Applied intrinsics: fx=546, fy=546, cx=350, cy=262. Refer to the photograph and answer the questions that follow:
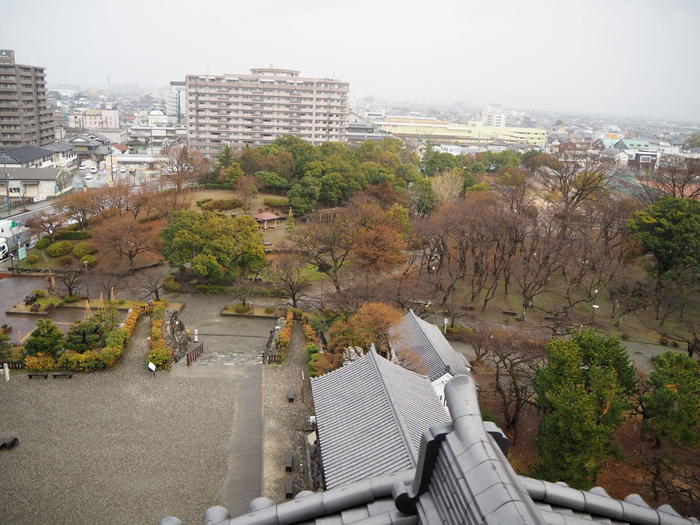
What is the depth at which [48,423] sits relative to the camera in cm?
1675

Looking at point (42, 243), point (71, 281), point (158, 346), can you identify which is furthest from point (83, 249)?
point (158, 346)

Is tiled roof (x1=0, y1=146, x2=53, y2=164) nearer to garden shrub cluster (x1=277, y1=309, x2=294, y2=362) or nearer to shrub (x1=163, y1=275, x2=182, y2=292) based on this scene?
shrub (x1=163, y1=275, x2=182, y2=292)

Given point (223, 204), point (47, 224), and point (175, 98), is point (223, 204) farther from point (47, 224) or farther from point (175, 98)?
point (175, 98)

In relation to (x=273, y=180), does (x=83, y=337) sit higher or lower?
lower

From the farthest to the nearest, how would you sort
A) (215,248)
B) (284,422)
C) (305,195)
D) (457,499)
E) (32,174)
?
(32,174) < (305,195) < (215,248) < (284,422) < (457,499)

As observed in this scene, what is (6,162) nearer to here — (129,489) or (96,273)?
(96,273)

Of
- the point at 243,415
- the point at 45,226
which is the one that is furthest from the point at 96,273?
the point at 243,415

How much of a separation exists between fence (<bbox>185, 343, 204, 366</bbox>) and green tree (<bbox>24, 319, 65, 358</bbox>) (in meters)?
4.67

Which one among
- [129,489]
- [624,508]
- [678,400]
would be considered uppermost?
[624,508]

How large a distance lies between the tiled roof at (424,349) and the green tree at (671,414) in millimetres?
5955

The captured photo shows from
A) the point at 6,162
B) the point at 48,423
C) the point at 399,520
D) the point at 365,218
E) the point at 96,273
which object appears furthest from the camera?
the point at 6,162

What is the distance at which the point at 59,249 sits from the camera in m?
35.2

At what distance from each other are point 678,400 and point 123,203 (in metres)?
38.0

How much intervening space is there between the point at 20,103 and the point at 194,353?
6011cm
